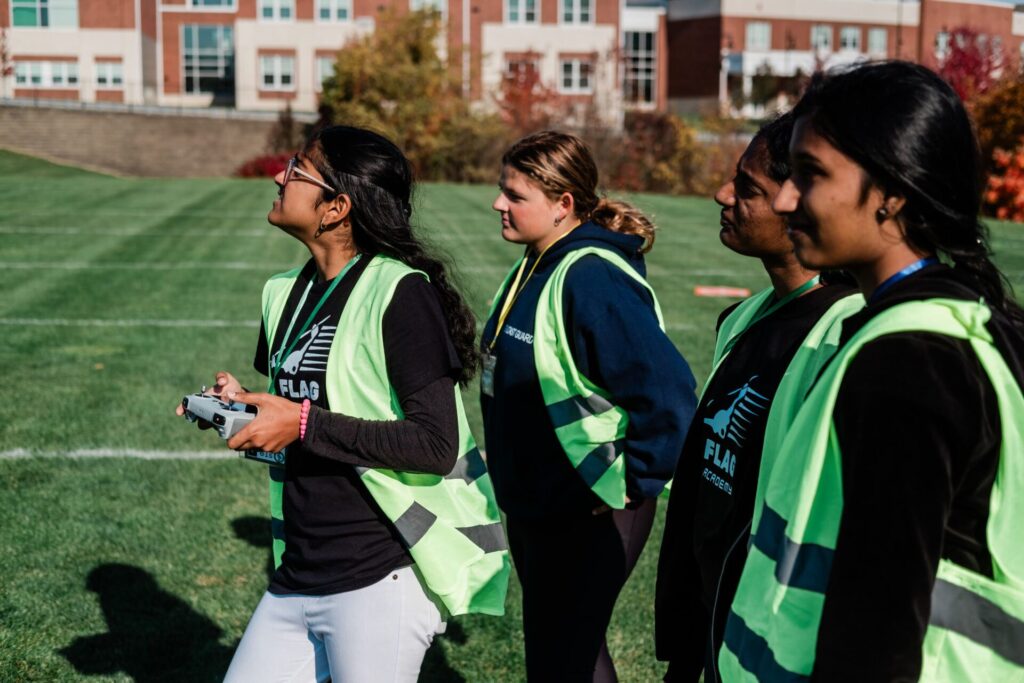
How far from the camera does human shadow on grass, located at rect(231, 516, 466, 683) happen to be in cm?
466

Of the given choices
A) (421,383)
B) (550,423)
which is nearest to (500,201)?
(550,423)

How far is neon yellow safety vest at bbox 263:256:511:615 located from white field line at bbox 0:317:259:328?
358 inches

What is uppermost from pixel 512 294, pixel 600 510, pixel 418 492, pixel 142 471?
pixel 512 294

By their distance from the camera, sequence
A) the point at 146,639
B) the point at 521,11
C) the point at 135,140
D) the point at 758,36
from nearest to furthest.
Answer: the point at 146,639 → the point at 135,140 → the point at 521,11 → the point at 758,36

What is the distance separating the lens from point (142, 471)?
23.3 feet

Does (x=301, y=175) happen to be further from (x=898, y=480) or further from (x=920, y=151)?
(x=898, y=480)

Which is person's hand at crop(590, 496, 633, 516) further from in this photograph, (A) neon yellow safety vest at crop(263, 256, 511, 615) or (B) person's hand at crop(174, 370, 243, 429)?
(B) person's hand at crop(174, 370, 243, 429)

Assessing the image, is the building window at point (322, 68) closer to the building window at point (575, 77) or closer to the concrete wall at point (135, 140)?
the concrete wall at point (135, 140)

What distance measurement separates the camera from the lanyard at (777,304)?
2.69 meters

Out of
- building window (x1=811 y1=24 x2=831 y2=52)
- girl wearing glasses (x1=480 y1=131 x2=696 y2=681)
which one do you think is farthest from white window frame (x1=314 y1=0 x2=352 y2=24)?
girl wearing glasses (x1=480 y1=131 x2=696 y2=681)

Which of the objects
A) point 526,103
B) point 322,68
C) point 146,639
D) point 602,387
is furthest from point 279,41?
point 602,387

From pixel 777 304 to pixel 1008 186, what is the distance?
29314 mm

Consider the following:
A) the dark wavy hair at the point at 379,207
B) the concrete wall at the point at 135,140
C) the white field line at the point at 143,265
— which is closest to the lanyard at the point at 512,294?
the dark wavy hair at the point at 379,207

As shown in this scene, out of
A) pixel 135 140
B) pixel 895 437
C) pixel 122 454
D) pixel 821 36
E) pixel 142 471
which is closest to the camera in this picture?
pixel 895 437
